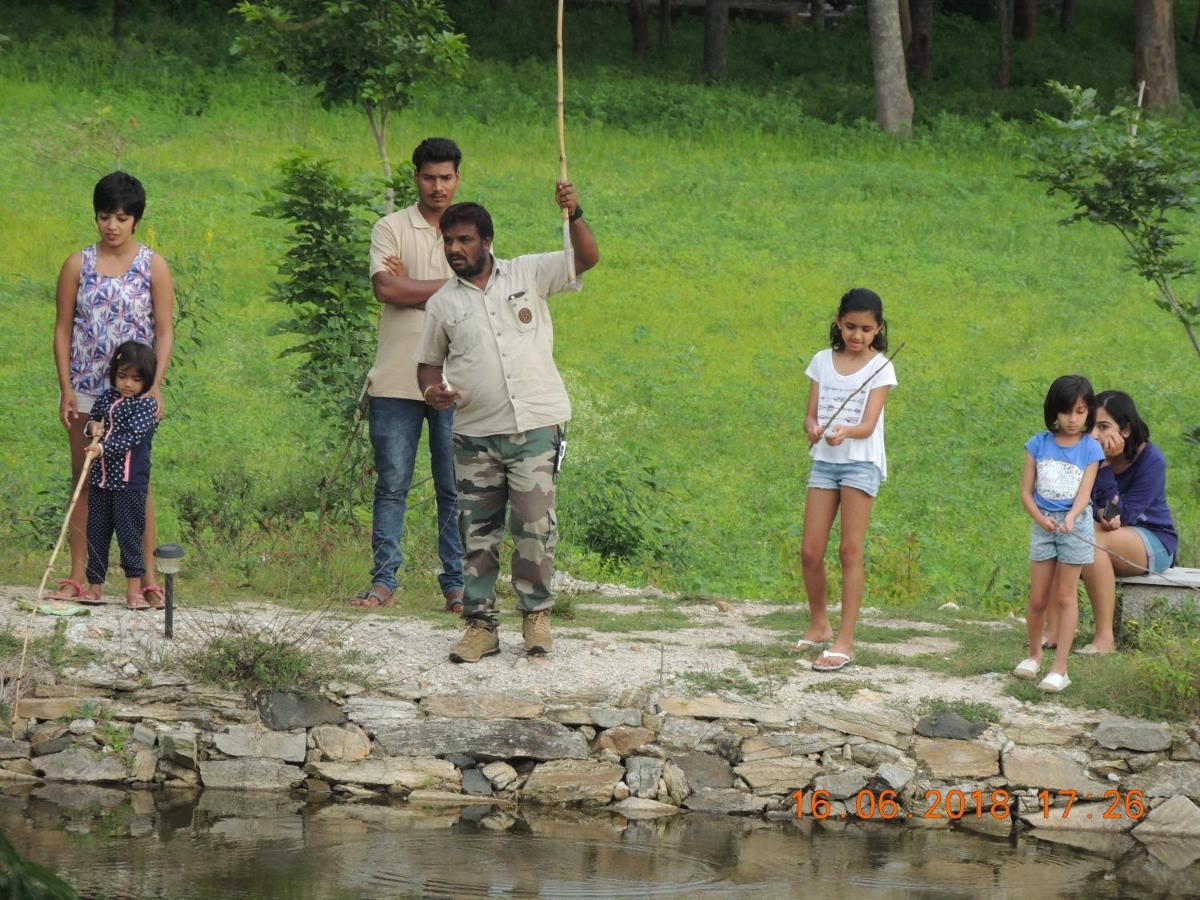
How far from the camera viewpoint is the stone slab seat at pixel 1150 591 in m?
7.63

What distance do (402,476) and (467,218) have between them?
1.48 meters

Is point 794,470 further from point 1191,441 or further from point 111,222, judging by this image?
point 111,222

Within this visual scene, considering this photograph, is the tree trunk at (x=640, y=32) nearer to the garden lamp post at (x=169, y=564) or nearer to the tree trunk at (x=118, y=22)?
the tree trunk at (x=118, y=22)

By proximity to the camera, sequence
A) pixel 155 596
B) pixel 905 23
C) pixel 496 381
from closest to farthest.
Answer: pixel 496 381
pixel 155 596
pixel 905 23

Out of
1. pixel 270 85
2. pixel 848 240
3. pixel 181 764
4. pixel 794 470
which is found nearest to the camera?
pixel 181 764

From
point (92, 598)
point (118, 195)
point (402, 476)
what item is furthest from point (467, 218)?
point (92, 598)

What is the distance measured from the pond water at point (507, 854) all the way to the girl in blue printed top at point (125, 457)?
1.36m

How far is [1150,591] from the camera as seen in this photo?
303 inches

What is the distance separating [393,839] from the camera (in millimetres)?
6199

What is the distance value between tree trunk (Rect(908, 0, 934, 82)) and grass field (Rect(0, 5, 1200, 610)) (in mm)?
1569

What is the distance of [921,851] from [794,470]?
711 centimetres

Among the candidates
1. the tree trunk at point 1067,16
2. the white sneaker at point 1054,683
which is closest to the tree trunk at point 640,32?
the tree trunk at point 1067,16

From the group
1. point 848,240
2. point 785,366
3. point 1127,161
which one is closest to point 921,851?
point 1127,161

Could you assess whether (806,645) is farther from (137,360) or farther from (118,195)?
(118,195)
